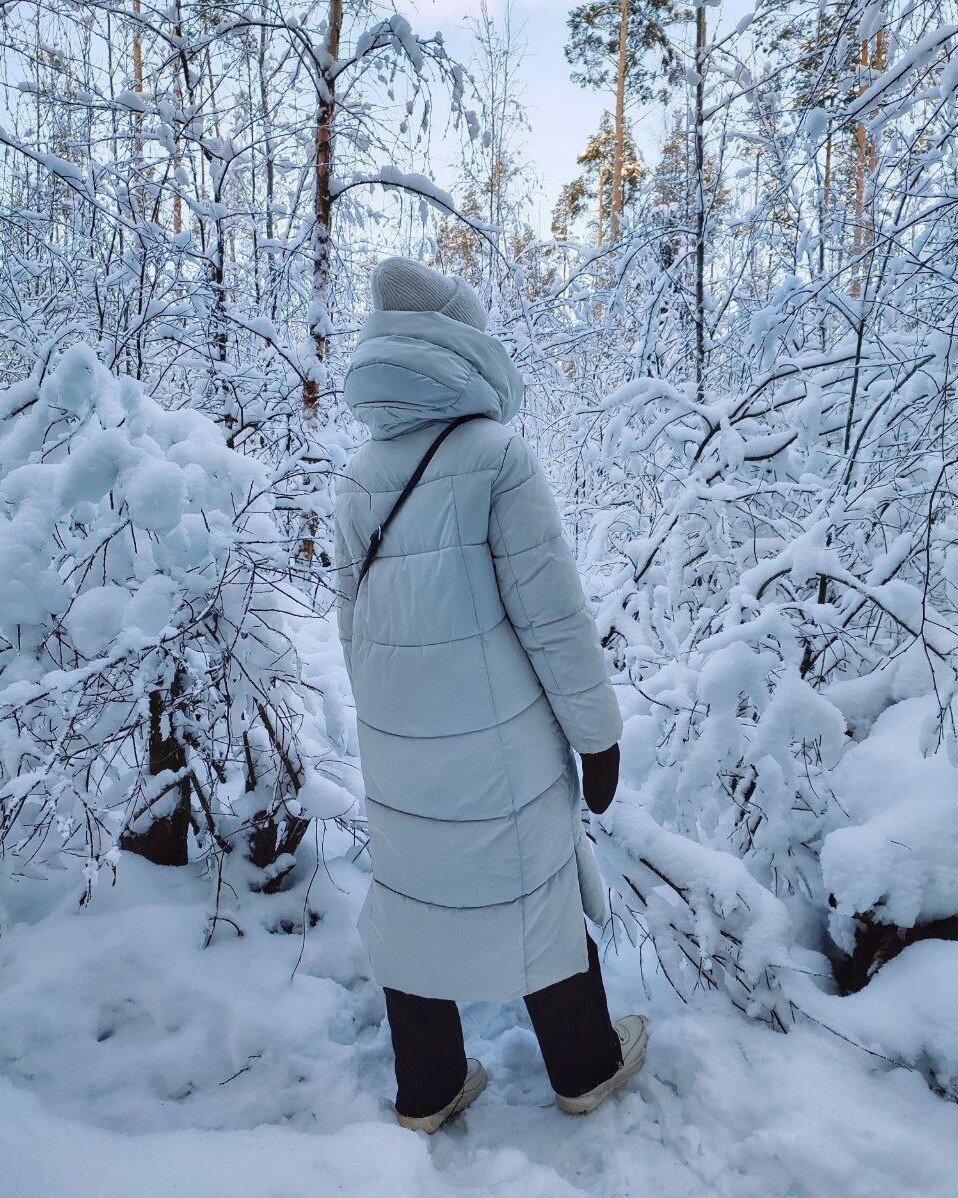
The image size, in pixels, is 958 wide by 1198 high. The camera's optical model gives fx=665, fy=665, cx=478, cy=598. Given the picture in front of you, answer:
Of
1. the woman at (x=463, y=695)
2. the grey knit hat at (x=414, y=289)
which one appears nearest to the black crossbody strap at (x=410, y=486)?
the woman at (x=463, y=695)

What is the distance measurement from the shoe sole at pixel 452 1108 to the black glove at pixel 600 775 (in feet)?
2.49

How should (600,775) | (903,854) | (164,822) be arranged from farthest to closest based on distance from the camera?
(164,822), (903,854), (600,775)

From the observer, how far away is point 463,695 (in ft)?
4.38

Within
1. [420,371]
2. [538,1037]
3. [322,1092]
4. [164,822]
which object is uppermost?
[420,371]

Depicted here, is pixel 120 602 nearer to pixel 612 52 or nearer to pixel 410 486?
pixel 410 486

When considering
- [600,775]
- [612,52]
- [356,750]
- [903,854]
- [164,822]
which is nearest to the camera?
[600,775]

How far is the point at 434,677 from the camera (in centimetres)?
135

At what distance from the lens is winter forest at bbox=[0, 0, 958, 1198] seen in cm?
141

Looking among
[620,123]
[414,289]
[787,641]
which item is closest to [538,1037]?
[787,641]

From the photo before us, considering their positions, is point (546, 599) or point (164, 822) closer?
point (546, 599)

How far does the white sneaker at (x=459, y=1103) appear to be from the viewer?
58.9 inches

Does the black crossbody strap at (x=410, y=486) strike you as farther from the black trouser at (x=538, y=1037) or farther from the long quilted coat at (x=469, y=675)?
the black trouser at (x=538, y=1037)

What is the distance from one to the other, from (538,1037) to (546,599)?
3.33ft

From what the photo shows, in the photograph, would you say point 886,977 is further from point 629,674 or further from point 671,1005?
point 629,674
